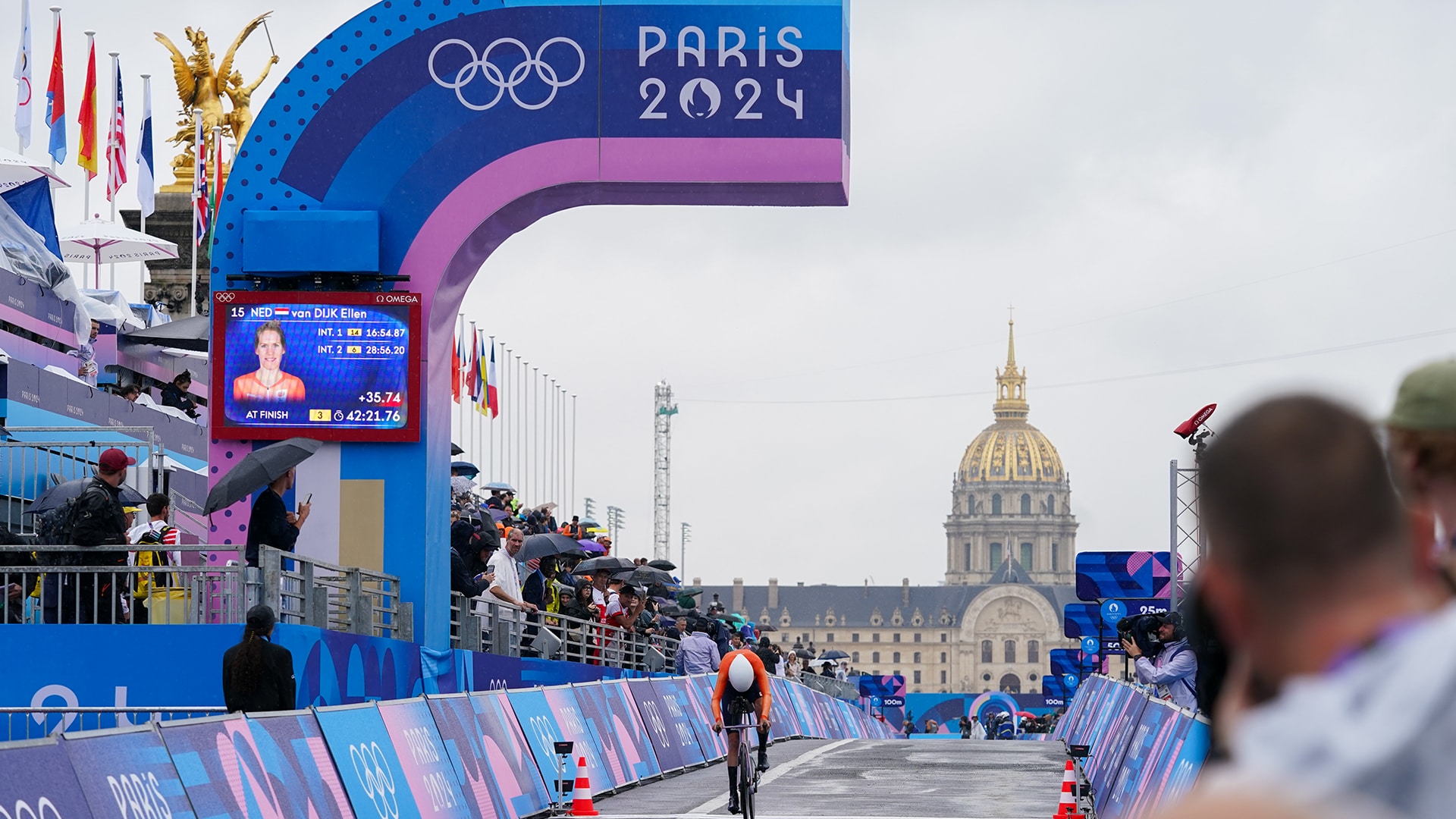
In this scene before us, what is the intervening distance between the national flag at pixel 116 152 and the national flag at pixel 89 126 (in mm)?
1063

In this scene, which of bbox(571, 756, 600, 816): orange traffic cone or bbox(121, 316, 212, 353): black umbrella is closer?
bbox(571, 756, 600, 816): orange traffic cone

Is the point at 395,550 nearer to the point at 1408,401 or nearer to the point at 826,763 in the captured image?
the point at 826,763

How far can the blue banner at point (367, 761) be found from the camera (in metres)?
10.5

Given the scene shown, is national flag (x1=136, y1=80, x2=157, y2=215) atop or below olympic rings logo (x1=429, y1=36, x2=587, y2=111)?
atop

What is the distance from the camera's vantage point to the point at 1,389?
24562 mm

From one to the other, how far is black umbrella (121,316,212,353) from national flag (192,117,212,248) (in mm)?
6514

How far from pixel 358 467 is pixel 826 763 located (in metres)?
7.20

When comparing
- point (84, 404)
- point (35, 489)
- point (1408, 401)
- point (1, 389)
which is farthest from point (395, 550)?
point (1408, 401)

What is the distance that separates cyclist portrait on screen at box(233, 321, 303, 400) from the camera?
18.5m

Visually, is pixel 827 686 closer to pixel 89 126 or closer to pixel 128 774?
pixel 89 126

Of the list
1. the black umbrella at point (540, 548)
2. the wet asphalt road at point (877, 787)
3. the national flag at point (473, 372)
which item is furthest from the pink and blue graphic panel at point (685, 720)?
the national flag at point (473, 372)

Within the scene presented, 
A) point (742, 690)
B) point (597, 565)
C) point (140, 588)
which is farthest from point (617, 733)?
point (597, 565)

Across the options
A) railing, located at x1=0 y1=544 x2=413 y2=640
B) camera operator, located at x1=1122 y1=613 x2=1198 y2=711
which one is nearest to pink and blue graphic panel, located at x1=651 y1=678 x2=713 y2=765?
railing, located at x1=0 y1=544 x2=413 y2=640

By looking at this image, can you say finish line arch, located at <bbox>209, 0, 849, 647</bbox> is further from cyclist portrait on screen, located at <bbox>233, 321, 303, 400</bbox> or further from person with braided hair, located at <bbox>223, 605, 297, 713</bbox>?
person with braided hair, located at <bbox>223, 605, 297, 713</bbox>
